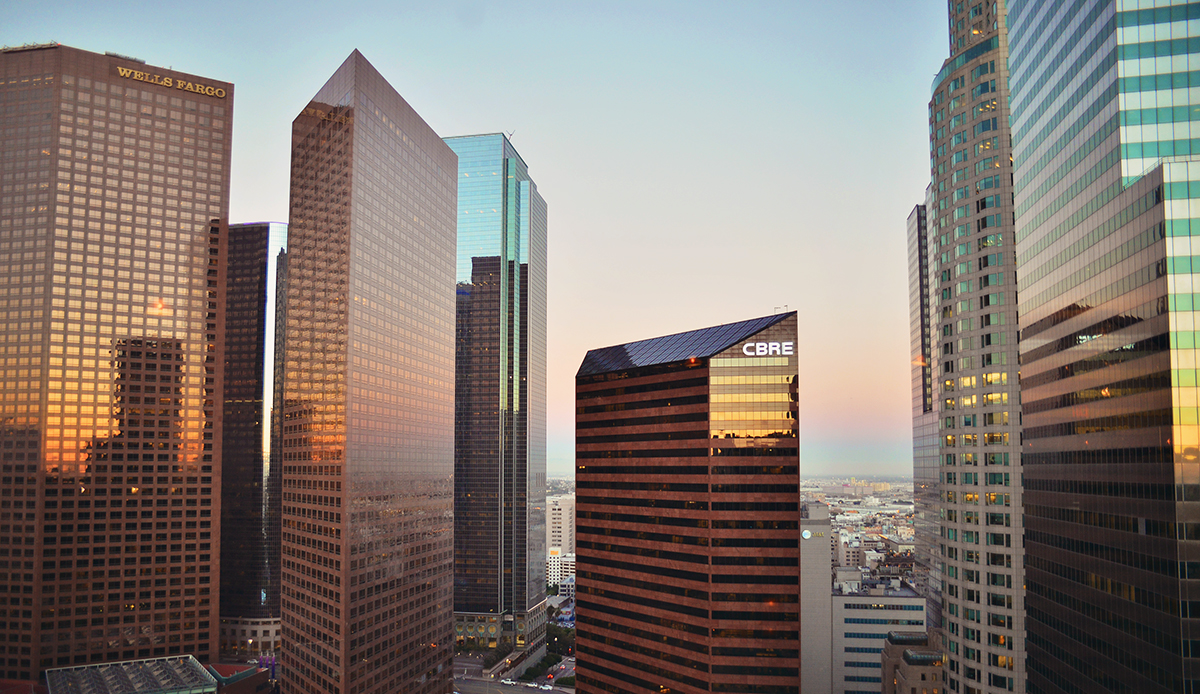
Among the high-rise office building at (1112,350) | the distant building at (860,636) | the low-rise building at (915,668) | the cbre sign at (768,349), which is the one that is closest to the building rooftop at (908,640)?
the low-rise building at (915,668)

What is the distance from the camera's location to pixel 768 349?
504 ft

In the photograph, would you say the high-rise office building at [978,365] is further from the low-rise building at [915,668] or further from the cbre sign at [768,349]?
the cbre sign at [768,349]

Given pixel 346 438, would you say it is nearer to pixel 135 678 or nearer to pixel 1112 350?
pixel 135 678

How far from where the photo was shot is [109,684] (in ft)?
555

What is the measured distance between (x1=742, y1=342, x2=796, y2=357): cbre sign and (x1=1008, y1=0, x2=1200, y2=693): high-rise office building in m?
59.1

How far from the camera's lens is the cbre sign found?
503 feet

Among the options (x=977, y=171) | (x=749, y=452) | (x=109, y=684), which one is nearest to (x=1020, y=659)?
(x=749, y=452)

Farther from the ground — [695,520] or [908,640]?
[695,520]

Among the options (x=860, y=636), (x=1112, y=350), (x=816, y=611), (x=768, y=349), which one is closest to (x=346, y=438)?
(x=768, y=349)

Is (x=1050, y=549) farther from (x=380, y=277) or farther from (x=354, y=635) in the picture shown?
(x=380, y=277)

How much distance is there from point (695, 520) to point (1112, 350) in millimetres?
91960

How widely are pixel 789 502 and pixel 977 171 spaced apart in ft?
230

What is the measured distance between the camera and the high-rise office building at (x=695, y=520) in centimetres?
14362

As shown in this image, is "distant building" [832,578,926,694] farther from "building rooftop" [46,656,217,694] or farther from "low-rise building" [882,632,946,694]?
"building rooftop" [46,656,217,694]
